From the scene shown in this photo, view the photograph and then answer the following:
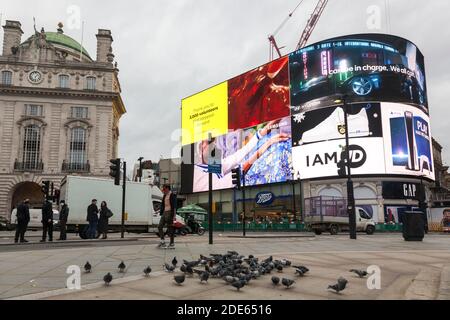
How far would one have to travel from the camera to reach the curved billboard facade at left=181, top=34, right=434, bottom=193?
4247cm

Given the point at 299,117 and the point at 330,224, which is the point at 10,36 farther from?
the point at 330,224

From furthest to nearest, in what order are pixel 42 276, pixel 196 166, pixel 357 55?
pixel 196 166 < pixel 357 55 < pixel 42 276

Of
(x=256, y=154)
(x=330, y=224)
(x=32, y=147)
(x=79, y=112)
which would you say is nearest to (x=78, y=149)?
(x=79, y=112)

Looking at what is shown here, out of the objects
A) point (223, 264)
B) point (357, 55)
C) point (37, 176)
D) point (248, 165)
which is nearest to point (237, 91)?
point (248, 165)

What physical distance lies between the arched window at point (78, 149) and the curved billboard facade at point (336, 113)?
1826 cm

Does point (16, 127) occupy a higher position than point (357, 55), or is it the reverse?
point (357, 55)

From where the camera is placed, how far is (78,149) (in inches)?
1991

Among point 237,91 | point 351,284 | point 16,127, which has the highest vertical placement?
point 237,91

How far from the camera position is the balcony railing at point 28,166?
48500 mm

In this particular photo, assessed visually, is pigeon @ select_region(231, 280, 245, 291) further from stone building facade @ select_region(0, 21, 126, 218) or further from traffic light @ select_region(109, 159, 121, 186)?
stone building facade @ select_region(0, 21, 126, 218)
